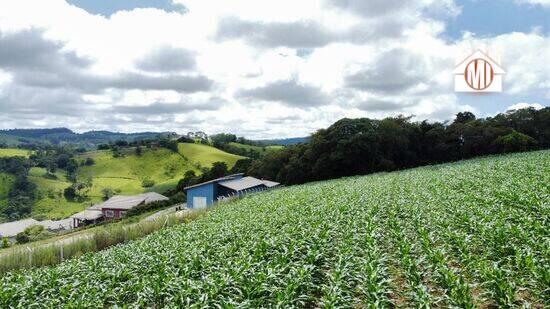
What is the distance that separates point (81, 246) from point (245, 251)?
11.7 meters

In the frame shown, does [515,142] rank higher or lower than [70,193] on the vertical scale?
higher

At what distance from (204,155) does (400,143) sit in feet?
266

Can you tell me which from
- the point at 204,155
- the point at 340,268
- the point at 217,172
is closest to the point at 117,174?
the point at 204,155

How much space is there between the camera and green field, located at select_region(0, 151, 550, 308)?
296 inches

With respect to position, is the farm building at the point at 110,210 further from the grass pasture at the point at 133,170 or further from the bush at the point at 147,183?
the bush at the point at 147,183

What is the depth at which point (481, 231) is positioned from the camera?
10.9m

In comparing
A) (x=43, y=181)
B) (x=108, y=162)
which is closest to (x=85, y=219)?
(x=43, y=181)

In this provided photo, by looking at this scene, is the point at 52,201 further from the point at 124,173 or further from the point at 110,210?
the point at 110,210

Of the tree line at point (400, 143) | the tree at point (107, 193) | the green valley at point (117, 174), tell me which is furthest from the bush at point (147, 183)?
the tree line at point (400, 143)

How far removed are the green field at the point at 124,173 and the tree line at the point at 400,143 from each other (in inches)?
2166

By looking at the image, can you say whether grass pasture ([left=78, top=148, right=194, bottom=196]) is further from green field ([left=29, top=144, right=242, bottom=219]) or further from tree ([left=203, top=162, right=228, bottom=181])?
tree ([left=203, top=162, right=228, bottom=181])

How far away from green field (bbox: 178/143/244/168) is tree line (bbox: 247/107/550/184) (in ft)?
216

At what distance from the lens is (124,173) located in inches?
4734

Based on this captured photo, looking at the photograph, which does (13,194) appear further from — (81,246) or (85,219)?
(81,246)
